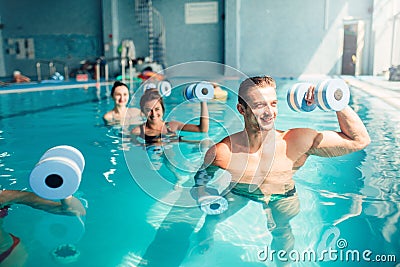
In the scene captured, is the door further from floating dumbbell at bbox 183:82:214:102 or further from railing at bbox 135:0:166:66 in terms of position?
floating dumbbell at bbox 183:82:214:102

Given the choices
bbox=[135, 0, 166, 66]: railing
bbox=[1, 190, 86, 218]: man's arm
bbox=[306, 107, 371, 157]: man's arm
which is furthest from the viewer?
bbox=[135, 0, 166, 66]: railing

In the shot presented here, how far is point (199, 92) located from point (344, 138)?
1.15m

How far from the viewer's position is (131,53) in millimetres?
16469

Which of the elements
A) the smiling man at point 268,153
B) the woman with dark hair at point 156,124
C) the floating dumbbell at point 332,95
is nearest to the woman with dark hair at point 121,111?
the woman with dark hair at point 156,124

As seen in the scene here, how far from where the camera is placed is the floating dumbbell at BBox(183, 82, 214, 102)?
2881 mm

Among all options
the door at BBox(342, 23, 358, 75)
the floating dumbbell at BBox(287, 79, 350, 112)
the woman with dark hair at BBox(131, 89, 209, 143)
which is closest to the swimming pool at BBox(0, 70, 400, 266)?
the woman with dark hair at BBox(131, 89, 209, 143)

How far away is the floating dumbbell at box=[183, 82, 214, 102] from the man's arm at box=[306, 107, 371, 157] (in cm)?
94

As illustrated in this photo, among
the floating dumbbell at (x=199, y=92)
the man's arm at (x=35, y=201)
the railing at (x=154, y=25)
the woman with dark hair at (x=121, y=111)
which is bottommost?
the man's arm at (x=35, y=201)

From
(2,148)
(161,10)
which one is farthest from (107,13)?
(2,148)

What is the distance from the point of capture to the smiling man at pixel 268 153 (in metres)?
2.09

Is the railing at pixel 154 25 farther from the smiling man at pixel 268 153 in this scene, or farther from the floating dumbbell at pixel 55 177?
the floating dumbbell at pixel 55 177

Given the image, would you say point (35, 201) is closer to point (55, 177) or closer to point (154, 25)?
point (55, 177)

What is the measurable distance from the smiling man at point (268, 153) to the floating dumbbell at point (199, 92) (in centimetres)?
58

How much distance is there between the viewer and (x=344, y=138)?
6.99ft
